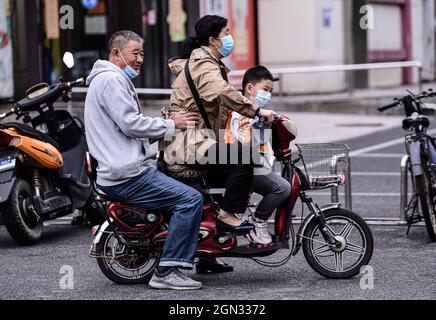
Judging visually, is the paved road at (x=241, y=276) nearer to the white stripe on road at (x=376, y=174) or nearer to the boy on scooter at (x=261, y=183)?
the boy on scooter at (x=261, y=183)

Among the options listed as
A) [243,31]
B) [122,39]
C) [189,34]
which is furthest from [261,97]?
[243,31]

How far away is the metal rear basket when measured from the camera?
6.87 m

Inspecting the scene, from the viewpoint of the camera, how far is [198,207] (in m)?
6.61

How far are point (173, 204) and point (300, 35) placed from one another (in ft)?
67.4

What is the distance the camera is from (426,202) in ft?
27.3

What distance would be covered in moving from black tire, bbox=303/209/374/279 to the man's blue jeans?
840mm

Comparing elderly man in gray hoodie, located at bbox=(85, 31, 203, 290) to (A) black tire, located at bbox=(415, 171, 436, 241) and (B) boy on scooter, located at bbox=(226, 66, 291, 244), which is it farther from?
(A) black tire, located at bbox=(415, 171, 436, 241)

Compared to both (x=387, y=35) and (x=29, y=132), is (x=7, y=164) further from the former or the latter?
(x=387, y=35)

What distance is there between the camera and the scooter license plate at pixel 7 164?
8.50 metres

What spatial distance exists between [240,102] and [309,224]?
1.05 metres

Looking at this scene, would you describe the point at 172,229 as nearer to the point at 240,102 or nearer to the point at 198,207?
the point at 198,207

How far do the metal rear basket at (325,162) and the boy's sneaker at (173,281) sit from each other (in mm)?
1074
